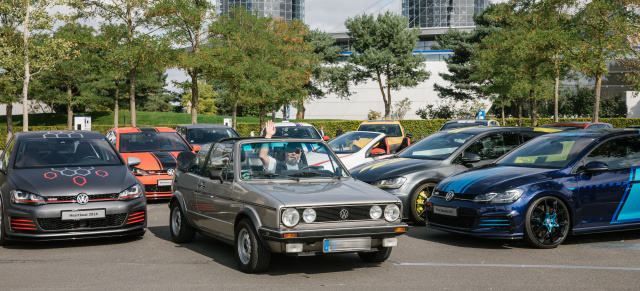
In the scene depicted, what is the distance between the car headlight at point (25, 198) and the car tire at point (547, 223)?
19.0ft

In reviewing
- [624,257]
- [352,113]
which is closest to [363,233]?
[624,257]

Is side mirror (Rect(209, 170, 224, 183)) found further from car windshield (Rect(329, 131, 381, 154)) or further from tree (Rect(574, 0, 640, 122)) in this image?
tree (Rect(574, 0, 640, 122))

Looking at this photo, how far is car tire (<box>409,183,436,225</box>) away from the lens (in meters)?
10.2

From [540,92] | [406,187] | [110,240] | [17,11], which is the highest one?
[17,11]

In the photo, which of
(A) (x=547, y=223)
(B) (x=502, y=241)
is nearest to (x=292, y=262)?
(B) (x=502, y=241)

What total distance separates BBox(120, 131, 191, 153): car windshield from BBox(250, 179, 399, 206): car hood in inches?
332

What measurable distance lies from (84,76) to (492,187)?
60516 millimetres

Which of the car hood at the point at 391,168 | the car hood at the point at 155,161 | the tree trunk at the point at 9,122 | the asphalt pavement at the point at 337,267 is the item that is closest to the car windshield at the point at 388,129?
the car hood at the point at 155,161

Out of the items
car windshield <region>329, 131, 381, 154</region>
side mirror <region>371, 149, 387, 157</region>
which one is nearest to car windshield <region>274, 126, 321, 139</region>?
car windshield <region>329, 131, 381, 154</region>

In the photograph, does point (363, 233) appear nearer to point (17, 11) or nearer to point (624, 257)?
point (624, 257)

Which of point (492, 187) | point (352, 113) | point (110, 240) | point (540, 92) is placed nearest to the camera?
point (492, 187)

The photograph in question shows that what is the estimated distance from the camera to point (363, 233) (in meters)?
6.54

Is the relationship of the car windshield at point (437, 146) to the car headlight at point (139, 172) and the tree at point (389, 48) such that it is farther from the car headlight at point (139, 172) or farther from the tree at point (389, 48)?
the tree at point (389, 48)

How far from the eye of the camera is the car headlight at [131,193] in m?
8.58
